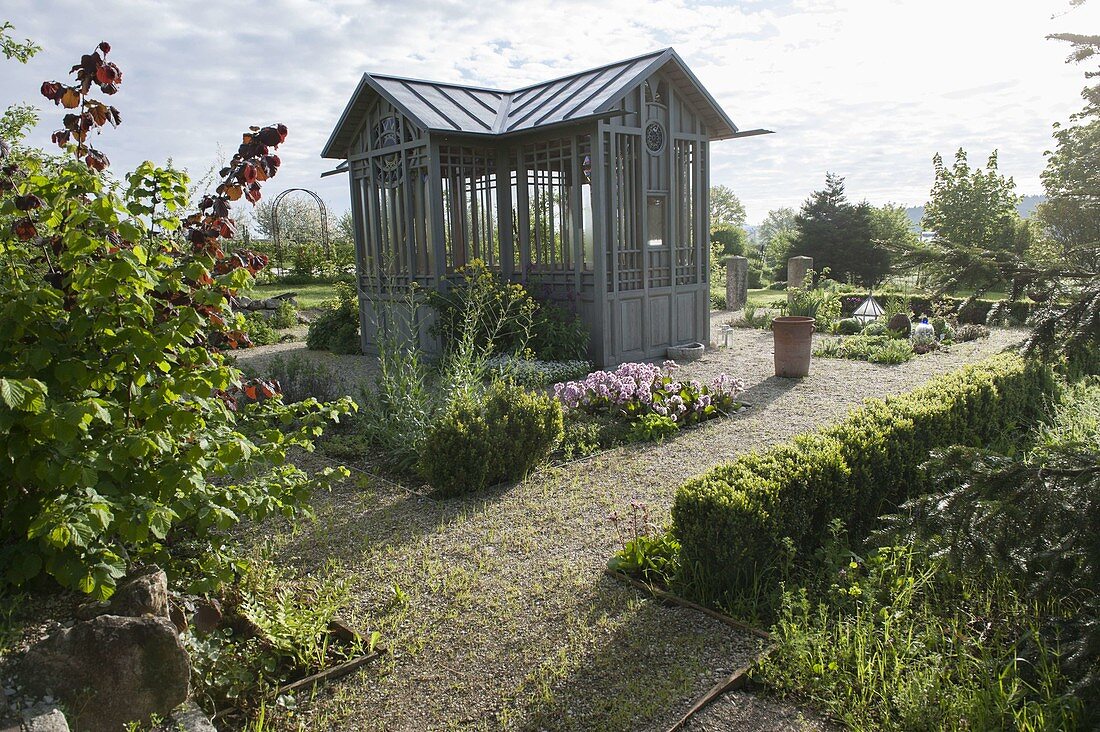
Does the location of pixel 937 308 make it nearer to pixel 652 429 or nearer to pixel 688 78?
pixel 688 78

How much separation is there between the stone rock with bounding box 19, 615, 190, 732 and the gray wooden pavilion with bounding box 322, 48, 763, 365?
8.24m

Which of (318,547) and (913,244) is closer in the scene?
(913,244)

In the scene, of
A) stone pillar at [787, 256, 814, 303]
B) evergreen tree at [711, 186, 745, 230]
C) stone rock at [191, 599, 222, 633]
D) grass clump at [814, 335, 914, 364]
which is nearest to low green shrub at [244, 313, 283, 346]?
grass clump at [814, 335, 914, 364]

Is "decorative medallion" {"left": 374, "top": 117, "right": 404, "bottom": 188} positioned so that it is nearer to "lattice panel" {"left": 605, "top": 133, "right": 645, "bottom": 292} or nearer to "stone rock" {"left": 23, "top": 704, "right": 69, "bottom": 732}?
"lattice panel" {"left": 605, "top": 133, "right": 645, "bottom": 292}

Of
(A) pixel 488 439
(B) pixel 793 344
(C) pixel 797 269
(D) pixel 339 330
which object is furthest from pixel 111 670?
(C) pixel 797 269

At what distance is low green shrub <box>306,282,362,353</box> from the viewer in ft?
42.4

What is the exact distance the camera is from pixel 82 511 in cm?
235

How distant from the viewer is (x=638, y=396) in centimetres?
733

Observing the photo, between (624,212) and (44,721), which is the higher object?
(624,212)

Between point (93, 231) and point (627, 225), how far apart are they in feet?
27.6

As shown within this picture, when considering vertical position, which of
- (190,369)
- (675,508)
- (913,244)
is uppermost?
(913,244)

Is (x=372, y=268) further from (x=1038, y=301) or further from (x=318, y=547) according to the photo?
(x=1038, y=301)

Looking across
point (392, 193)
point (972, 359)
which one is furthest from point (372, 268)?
point (972, 359)

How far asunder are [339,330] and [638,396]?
296 inches
